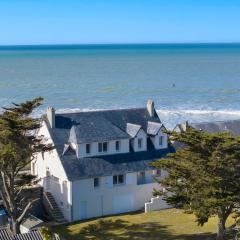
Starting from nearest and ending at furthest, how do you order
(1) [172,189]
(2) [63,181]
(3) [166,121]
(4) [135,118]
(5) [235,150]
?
(5) [235,150]
(1) [172,189]
(2) [63,181]
(4) [135,118]
(3) [166,121]

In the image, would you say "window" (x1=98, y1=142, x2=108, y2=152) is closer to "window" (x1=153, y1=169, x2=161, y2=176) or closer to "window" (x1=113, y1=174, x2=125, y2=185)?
"window" (x1=113, y1=174, x2=125, y2=185)

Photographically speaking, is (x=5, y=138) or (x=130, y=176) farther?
(x=130, y=176)

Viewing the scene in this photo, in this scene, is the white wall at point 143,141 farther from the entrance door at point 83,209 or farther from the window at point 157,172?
the entrance door at point 83,209

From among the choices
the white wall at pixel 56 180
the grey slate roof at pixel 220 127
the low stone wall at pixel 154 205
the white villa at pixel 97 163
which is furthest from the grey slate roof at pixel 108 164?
the grey slate roof at pixel 220 127

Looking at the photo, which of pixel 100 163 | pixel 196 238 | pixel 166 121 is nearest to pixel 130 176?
pixel 100 163

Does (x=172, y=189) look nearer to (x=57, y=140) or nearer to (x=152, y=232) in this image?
(x=152, y=232)

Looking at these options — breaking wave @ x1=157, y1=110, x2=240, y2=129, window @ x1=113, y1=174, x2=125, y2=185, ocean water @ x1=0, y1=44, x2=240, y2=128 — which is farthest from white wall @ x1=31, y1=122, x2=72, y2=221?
breaking wave @ x1=157, y1=110, x2=240, y2=129

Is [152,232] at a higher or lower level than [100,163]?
lower
